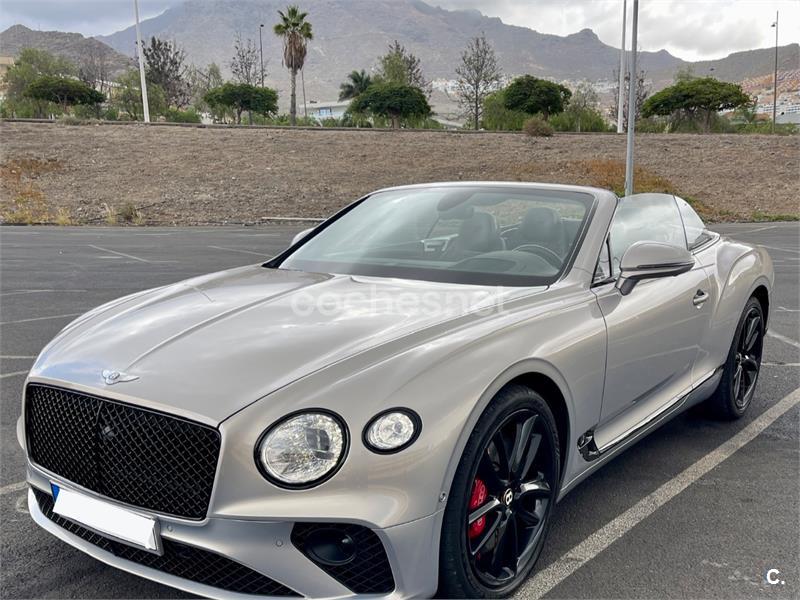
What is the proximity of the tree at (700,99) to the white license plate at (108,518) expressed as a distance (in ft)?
141

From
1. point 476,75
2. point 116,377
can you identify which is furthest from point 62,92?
point 116,377

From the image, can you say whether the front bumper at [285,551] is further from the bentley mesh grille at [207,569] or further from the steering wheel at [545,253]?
the steering wheel at [545,253]

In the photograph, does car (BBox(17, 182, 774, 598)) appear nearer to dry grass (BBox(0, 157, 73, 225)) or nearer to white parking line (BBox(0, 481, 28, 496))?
white parking line (BBox(0, 481, 28, 496))

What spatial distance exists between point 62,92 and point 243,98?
35.2 feet

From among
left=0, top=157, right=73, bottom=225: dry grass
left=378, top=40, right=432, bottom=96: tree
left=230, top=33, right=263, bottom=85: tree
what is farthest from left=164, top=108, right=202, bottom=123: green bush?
left=230, top=33, right=263, bottom=85: tree

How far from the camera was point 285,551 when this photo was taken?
2062 millimetres

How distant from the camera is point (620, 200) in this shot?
3811 millimetres

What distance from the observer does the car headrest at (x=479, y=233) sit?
3578 millimetres

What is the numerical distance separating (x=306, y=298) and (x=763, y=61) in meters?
203

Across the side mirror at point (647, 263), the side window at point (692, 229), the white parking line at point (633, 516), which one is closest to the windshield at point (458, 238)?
the side mirror at point (647, 263)

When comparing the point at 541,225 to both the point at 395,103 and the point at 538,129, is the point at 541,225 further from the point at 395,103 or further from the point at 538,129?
the point at 395,103

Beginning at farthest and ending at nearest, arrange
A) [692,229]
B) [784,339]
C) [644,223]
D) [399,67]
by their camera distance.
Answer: [399,67]
[784,339]
[692,229]
[644,223]

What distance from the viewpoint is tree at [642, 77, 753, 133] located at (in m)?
40.1

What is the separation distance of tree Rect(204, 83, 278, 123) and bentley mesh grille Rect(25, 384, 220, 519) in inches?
1854
